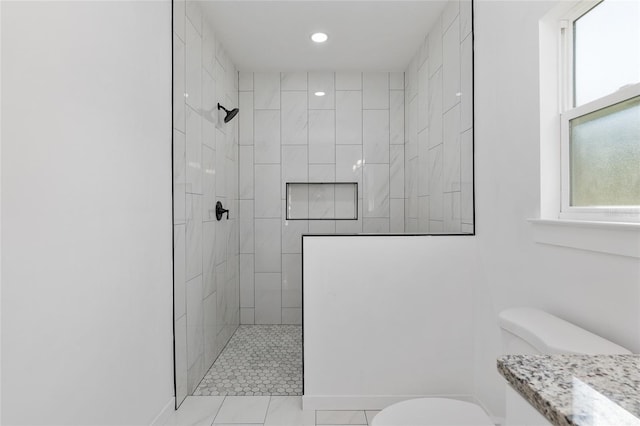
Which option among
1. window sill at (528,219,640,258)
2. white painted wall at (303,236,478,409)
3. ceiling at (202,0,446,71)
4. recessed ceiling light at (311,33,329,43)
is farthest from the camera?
recessed ceiling light at (311,33,329,43)

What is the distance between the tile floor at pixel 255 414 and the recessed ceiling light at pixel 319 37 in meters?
2.51

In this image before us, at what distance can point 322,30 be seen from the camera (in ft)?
8.94

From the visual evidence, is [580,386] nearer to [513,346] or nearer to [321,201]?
[513,346]

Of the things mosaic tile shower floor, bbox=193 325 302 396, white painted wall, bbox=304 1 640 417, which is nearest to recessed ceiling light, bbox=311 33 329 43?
white painted wall, bbox=304 1 640 417

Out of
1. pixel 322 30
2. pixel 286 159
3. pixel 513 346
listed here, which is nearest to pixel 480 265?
pixel 513 346

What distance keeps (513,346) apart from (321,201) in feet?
8.07

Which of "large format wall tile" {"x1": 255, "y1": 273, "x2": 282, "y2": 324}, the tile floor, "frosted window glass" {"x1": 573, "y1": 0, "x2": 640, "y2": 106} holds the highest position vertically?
"frosted window glass" {"x1": 573, "y1": 0, "x2": 640, "y2": 106}

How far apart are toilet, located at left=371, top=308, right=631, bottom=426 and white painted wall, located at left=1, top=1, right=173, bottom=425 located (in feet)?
3.39

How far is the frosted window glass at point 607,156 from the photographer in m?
1.15

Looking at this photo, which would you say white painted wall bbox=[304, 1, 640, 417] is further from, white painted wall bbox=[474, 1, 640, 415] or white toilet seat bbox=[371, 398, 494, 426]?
white toilet seat bbox=[371, 398, 494, 426]

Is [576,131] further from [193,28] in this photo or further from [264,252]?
[264,252]

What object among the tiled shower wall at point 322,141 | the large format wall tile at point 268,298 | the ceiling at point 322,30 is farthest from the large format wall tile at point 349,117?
the large format wall tile at point 268,298

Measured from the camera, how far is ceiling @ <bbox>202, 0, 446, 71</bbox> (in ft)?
7.98

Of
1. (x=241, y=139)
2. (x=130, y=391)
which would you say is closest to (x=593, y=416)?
(x=130, y=391)
